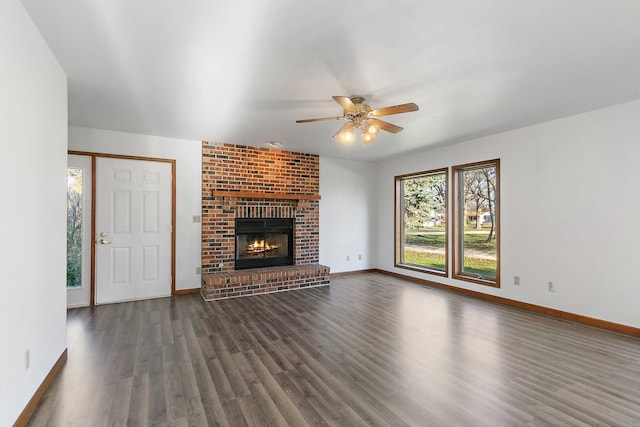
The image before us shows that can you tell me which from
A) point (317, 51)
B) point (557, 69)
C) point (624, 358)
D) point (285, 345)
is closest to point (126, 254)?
point (285, 345)

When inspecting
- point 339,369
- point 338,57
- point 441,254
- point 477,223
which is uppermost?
point 338,57

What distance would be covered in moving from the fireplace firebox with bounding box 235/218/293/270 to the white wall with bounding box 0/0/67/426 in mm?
2989

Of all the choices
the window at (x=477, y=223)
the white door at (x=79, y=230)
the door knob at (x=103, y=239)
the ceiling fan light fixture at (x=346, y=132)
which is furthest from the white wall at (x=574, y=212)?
the white door at (x=79, y=230)

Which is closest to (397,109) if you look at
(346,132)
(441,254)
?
(346,132)

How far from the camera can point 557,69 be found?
8.56ft

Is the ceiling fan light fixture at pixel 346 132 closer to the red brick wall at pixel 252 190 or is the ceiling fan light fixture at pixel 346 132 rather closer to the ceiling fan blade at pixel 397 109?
the ceiling fan blade at pixel 397 109

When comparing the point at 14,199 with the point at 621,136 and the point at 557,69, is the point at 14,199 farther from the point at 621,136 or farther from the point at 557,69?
the point at 621,136

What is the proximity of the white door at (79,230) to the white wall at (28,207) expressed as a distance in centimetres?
202

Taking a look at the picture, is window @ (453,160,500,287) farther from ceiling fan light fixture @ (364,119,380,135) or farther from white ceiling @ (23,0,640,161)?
ceiling fan light fixture @ (364,119,380,135)

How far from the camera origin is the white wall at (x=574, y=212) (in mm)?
3445

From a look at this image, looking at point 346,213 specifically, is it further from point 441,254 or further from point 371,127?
point 371,127

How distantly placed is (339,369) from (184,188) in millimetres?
3771

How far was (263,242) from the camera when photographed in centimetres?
580

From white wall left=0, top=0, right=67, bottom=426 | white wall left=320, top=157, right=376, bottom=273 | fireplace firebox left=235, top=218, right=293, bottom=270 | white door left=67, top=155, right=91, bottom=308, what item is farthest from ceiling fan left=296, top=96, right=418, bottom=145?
white door left=67, top=155, right=91, bottom=308
